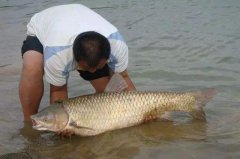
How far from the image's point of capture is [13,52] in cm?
847

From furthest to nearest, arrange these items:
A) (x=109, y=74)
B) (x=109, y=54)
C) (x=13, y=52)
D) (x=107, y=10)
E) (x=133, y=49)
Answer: (x=107, y=10) → (x=13, y=52) → (x=133, y=49) → (x=109, y=74) → (x=109, y=54)

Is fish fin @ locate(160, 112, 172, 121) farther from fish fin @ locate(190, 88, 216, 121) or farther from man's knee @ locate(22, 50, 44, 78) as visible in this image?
man's knee @ locate(22, 50, 44, 78)

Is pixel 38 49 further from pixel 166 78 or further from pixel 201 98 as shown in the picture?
pixel 166 78

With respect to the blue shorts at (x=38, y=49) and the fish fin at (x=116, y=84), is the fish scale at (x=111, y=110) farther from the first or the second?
the blue shorts at (x=38, y=49)

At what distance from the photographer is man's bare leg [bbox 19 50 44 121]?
4.34m

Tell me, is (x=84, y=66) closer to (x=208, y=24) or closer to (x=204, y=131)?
(x=204, y=131)

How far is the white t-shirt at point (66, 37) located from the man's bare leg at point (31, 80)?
7.3 inches

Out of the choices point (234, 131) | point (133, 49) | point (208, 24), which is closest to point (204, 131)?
point (234, 131)

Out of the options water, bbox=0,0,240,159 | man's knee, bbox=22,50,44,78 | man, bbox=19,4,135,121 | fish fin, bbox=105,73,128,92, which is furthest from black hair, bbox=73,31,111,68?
water, bbox=0,0,240,159

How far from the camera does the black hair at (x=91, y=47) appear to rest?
3.70 meters

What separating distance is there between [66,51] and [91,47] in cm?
33

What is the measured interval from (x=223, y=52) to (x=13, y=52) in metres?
3.80

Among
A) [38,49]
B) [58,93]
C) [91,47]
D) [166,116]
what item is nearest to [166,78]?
[166,116]

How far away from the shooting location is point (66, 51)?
3.94m
